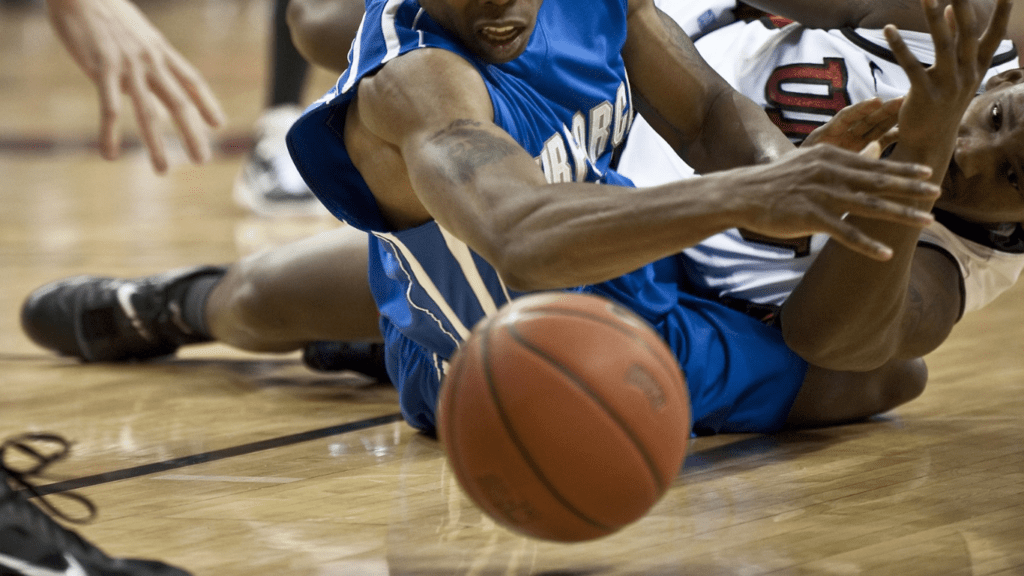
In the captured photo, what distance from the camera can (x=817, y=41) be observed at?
285 centimetres

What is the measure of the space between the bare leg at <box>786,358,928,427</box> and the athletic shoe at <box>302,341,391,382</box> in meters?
1.05

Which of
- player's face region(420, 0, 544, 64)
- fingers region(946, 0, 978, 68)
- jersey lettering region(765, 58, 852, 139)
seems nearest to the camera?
fingers region(946, 0, 978, 68)

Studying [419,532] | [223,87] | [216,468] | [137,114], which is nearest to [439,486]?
[419,532]

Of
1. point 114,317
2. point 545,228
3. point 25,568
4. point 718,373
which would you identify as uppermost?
point 545,228

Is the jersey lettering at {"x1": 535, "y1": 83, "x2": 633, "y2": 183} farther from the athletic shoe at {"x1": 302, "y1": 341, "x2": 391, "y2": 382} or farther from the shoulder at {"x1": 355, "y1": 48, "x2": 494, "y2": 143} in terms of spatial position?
the athletic shoe at {"x1": 302, "y1": 341, "x2": 391, "y2": 382}

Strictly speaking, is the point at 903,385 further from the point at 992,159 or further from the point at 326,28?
the point at 326,28

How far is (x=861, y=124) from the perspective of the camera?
2090 millimetres

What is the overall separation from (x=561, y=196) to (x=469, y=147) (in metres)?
0.17

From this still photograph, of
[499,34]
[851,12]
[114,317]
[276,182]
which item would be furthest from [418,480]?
[276,182]

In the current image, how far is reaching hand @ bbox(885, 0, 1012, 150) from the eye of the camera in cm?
174

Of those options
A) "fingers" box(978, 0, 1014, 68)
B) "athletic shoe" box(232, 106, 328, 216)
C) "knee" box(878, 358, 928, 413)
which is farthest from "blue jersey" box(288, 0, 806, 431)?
"athletic shoe" box(232, 106, 328, 216)

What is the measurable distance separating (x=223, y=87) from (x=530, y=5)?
36.6 feet

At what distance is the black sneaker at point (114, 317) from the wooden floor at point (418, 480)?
58 millimetres

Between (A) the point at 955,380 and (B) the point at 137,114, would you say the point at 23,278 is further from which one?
(A) the point at 955,380
